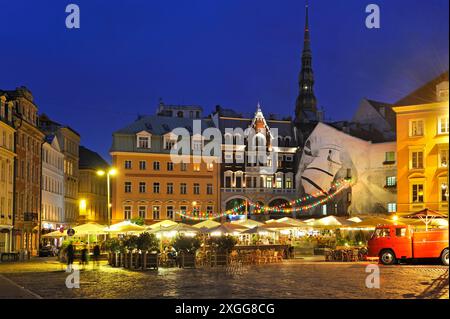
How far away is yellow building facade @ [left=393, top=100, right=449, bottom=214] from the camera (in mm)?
53500

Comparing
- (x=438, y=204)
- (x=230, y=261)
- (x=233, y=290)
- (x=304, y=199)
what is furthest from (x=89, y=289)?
(x=304, y=199)

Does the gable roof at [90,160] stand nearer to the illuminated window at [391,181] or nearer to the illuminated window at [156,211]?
the illuminated window at [156,211]

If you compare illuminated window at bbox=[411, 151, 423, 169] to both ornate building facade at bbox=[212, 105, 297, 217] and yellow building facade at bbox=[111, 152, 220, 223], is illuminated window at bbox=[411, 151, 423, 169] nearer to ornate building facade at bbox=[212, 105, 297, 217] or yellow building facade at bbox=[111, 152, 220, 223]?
ornate building facade at bbox=[212, 105, 297, 217]

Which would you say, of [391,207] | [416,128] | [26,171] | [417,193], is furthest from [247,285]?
[26,171]

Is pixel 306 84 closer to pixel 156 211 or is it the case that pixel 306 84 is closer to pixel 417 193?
pixel 156 211

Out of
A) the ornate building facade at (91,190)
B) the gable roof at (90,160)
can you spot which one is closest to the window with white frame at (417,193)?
the ornate building facade at (91,190)

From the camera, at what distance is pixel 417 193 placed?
55.5 m

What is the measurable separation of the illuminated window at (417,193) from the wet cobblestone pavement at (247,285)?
25679 millimetres

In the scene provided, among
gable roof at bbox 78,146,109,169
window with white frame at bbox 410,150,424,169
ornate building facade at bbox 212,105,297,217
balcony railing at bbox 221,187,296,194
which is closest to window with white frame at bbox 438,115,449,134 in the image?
window with white frame at bbox 410,150,424,169

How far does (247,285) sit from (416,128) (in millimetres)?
34950

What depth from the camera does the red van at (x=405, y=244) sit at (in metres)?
35.7

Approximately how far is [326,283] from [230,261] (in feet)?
49.4

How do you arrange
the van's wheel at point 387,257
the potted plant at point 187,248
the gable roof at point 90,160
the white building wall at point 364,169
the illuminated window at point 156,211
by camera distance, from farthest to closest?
the gable roof at point 90,160 → the illuminated window at point 156,211 → the white building wall at point 364,169 → the van's wheel at point 387,257 → the potted plant at point 187,248
